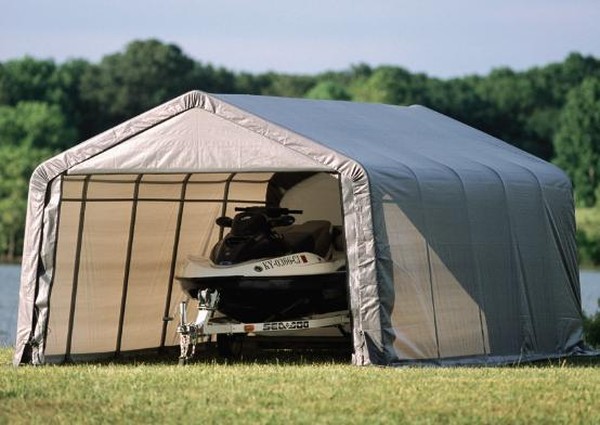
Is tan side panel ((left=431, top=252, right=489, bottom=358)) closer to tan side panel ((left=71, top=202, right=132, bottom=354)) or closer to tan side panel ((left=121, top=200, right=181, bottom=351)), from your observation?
tan side panel ((left=71, top=202, right=132, bottom=354))

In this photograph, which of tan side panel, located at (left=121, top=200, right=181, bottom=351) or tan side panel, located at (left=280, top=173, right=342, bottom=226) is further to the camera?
tan side panel, located at (left=280, top=173, right=342, bottom=226)

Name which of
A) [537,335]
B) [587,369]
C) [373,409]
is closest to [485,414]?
[373,409]

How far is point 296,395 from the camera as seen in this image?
13766mm

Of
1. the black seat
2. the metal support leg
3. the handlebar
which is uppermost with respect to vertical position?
the handlebar

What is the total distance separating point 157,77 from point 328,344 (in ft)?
234

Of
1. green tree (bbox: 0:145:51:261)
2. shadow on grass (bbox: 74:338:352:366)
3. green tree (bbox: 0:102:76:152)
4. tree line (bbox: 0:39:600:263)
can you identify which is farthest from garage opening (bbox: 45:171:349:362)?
tree line (bbox: 0:39:600:263)

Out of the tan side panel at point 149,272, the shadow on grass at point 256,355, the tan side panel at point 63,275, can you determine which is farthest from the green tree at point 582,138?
the tan side panel at point 63,275

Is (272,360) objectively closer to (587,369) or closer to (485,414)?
(587,369)

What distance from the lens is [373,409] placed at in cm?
1312

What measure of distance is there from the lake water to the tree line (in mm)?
22041

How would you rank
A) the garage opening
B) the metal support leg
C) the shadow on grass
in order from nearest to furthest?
1. the metal support leg
2. the garage opening
3. the shadow on grass

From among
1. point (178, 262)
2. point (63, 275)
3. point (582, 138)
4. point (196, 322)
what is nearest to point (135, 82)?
point (582, 138)

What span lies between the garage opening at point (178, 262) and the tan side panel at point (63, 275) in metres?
0.01

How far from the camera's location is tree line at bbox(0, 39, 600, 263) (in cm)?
7894
